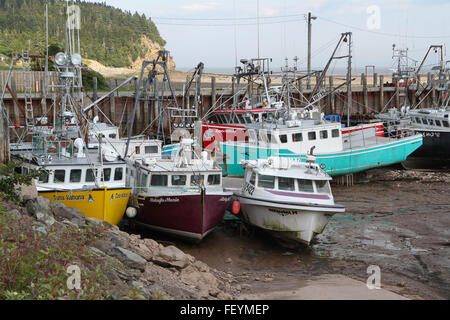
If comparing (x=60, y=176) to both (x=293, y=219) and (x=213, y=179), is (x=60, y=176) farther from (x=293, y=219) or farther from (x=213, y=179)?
(x=293, y=219)

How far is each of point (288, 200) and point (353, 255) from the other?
276 centimetres

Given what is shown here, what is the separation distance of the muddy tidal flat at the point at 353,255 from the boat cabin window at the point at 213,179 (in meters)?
2.03

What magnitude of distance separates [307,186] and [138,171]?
240 inches

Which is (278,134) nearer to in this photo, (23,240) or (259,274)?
(259,274)

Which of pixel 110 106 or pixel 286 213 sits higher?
pixel 110 106

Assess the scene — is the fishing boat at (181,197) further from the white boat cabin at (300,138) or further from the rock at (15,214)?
the white boat cabin at (300,138)

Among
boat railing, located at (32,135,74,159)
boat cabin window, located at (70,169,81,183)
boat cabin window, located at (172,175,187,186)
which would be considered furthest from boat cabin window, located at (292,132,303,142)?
boat cabin window, located at (70,169,81,183)

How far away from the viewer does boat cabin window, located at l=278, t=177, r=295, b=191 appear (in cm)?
1800

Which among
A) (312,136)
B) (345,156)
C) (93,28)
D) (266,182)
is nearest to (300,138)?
Answer: (312,136)

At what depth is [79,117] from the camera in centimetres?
2194

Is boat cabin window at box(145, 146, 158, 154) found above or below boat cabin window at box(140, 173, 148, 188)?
above

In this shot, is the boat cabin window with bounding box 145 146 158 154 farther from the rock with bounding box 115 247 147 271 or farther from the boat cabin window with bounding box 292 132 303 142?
the rock with bounding box 115 247 147 271

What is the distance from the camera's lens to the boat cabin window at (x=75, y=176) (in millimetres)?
17766
